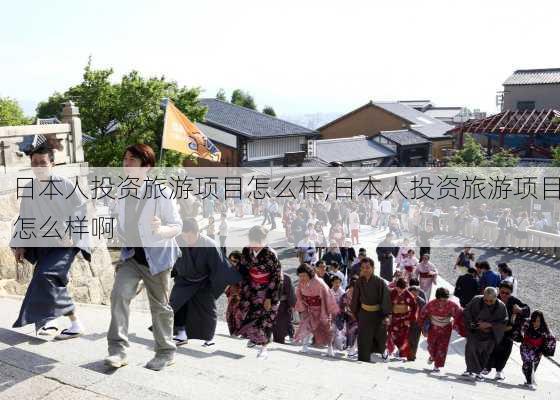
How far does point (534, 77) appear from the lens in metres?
43.3

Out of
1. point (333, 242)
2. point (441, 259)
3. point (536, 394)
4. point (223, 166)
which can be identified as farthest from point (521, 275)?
point (223, 166)

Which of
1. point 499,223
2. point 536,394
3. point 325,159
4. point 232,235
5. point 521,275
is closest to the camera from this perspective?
point 536,394

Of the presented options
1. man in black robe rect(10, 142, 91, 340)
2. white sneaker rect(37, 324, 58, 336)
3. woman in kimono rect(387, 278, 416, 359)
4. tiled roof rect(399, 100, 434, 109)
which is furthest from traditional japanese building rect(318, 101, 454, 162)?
white sneaker rect(37, 324, 58, 336)

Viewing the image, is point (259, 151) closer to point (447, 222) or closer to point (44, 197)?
point (447, 222)

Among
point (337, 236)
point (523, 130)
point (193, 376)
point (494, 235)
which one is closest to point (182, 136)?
point (337, 236)

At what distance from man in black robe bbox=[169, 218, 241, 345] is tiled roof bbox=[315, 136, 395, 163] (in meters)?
30.6

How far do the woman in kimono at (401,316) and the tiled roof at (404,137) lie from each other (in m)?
36.8

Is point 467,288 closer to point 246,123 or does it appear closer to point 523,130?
point 246,123

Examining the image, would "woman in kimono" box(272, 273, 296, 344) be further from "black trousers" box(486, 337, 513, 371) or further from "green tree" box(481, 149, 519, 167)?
"green tree" box(481, 149, 519, 167)

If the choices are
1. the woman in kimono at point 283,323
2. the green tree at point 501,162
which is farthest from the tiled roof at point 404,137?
the woman in kimono at point 283,323

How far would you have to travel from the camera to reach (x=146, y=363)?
4.27 m

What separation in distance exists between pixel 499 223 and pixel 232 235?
9787mm

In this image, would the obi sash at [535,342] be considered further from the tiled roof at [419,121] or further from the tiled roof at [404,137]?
the tiled roof at [419,121]

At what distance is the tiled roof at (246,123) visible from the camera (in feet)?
109
